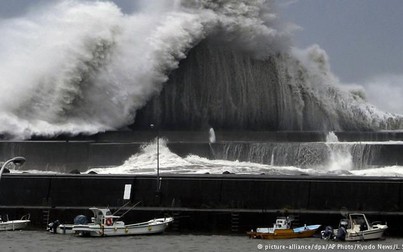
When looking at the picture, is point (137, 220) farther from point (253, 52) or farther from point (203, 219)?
point (253, 52)

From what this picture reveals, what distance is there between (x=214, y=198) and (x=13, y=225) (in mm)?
5901

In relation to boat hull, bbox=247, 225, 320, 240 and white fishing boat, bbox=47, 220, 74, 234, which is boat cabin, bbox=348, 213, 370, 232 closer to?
boat hull, bbox=247, 225, 320, 240

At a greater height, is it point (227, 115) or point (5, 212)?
point (227, 115)

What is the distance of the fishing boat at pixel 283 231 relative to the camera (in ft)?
92.7

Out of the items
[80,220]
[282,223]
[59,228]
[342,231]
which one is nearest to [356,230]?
[342,231]

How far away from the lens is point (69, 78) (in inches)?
1769

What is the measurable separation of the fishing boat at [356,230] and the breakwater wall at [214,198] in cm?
72

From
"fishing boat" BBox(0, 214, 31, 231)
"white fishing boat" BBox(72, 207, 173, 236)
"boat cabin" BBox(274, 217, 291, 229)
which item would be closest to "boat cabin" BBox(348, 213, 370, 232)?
"boat cabin" BBox(274, 217, 291, 229)

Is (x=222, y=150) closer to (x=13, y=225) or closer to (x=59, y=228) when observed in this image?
(x=59, y=228)

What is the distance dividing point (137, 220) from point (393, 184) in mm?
7382

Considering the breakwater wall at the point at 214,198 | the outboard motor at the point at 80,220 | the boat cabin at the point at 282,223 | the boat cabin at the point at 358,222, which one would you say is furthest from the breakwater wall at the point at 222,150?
the boat cabin at the point at 282,223

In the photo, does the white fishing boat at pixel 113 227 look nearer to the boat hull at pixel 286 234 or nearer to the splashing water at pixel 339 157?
the boat hull at pixel 286 234

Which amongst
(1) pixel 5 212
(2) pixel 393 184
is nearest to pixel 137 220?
(1) pixel 5 212

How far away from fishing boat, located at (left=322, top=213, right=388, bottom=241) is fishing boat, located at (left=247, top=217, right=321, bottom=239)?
477 millimetres
